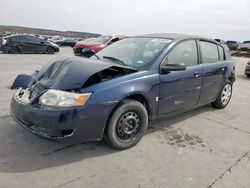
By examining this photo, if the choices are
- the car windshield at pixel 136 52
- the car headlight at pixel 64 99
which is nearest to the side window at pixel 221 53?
the car windshield at pixel 136 52

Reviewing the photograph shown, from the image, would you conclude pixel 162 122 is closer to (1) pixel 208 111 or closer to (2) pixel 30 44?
(1) pixel 208 111

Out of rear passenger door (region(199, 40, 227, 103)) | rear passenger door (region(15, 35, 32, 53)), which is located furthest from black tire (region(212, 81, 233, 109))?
rear passenger door (region(15, 35, 32, 53))

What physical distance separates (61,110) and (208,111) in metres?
3.56

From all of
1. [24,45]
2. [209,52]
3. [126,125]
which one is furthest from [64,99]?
[24,45]

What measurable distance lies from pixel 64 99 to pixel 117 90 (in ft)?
2.20

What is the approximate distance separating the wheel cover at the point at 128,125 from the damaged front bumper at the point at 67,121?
288mm

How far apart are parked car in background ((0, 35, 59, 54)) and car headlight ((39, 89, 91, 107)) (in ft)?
53.0

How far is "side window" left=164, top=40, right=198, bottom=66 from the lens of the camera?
14.4 ft

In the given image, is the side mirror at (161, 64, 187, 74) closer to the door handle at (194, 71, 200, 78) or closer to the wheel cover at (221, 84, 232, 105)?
the door handle at (194, 71, 200, 78)

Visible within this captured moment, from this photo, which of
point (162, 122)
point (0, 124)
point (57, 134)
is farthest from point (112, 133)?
point (0, 124)

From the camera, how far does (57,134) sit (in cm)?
333

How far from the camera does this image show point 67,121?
327cm

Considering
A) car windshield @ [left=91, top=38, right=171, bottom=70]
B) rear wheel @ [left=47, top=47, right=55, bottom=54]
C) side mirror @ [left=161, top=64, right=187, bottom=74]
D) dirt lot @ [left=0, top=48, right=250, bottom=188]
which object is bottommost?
dirt lot @ [left=0, top=48, right=250, bottom=188]

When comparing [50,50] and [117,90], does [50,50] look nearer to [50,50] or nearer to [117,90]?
[50,50]
